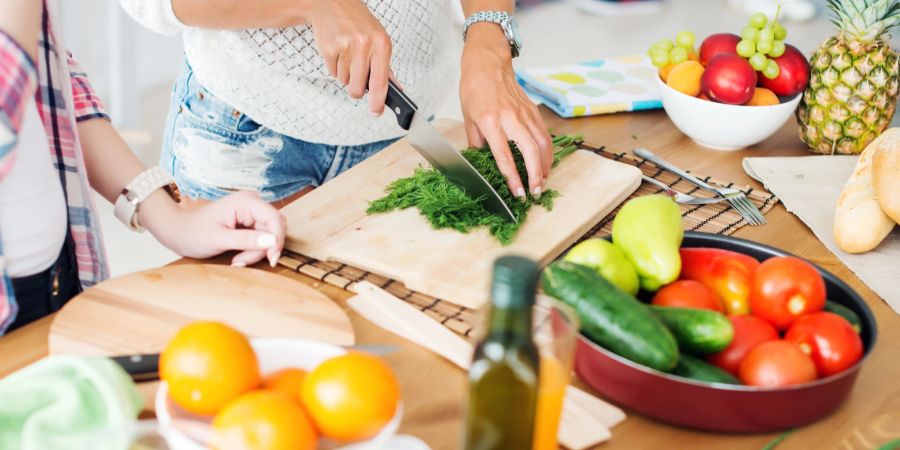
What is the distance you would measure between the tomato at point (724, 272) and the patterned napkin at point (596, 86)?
0.73 metres

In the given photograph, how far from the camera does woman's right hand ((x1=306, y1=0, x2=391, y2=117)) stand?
4.63 feet

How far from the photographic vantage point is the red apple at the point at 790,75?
1.68 metres

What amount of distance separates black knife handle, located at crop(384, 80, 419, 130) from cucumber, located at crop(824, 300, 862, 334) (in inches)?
25.4

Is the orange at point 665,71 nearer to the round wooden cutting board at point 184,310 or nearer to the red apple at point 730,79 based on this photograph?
the red apple at point 730,79

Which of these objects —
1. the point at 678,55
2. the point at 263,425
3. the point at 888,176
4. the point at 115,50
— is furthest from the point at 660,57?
the point at 115,50

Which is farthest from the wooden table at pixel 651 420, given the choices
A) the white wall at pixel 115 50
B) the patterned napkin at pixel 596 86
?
the white wall at pixel 115 50

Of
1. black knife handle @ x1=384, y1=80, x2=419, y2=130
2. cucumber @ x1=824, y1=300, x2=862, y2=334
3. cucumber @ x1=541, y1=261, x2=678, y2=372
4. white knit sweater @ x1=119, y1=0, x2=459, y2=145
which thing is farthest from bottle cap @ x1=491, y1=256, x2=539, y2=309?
white knit sweater @ x1=119, y1=0, x2=459, y2=145

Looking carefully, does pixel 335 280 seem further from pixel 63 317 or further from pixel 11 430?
pixel 11 430

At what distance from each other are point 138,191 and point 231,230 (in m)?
0.18

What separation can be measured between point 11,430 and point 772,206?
119 centimetres

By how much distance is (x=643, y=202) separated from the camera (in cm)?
115

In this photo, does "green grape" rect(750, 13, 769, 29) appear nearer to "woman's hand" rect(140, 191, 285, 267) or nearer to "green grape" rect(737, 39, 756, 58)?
"green grape" rect(737, 39, 756, 58)

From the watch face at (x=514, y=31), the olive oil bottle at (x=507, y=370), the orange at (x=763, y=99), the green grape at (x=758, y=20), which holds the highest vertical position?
the olive oil bottle at (x=507, y=370)

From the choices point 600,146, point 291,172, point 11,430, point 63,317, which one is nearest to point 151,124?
point 291,172
